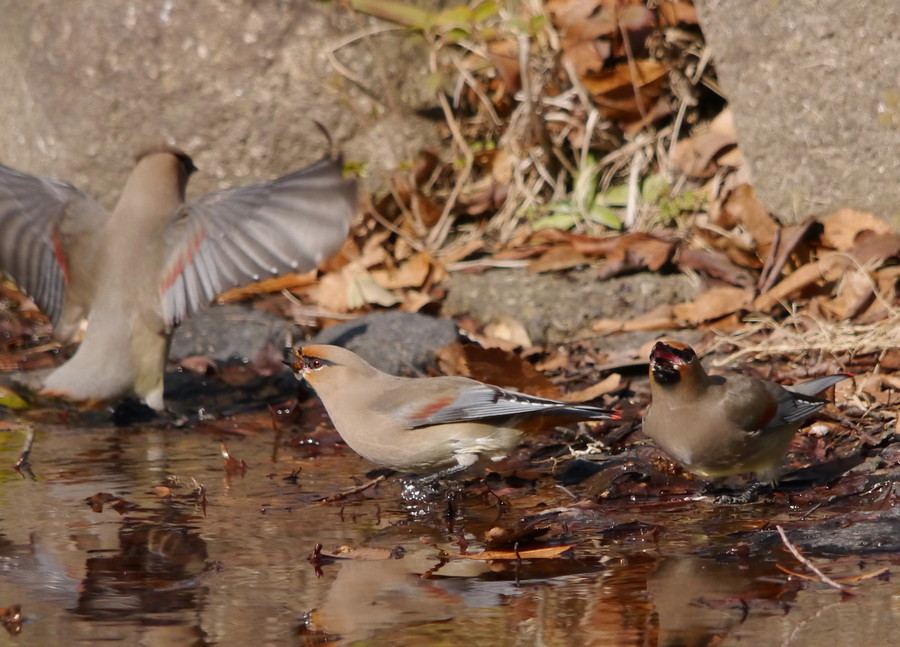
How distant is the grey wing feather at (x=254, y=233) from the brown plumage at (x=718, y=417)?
4.94 feet

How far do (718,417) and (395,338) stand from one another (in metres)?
2.26

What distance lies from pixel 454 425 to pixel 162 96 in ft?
13.4

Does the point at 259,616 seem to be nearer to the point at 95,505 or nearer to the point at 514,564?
the point at 514,564

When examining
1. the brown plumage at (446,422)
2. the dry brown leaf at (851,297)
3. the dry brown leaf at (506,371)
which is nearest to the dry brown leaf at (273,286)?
the dry brown leaf at (506,371)

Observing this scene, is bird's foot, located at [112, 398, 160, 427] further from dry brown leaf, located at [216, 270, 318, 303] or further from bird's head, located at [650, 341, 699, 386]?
bird's head, located at [650, 341, 699, 386]

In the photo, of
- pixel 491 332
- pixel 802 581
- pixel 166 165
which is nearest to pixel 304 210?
pixel 166 165

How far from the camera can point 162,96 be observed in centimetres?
780

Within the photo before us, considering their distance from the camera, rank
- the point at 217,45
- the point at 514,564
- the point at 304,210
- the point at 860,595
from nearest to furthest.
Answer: the point at 860,595
the point at 514,564
the point at 304,210
the point at 217,45

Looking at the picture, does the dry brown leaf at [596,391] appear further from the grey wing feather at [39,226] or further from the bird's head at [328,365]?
the grey wing feather at [39,226]

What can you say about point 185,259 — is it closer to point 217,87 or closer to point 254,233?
point 254,233

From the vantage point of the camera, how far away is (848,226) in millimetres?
6090

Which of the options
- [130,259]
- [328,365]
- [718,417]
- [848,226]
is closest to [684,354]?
[718,417]

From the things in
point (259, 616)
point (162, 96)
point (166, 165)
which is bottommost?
point (259, 616)

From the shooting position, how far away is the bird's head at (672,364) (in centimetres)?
445
